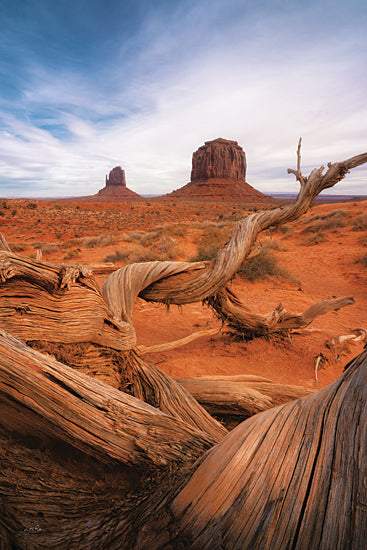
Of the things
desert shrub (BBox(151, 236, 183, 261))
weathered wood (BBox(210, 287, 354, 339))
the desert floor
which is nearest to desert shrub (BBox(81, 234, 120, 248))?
the desert floor

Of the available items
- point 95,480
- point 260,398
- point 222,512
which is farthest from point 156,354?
point 222,512

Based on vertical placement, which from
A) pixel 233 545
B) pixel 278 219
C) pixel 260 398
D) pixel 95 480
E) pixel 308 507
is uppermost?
pixel 278 219

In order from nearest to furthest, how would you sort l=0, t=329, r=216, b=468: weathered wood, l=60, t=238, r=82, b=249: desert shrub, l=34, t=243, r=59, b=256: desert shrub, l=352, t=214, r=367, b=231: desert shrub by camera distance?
l=0, t=329, r=216, b=468: weathered wood
l=34, t=243, r=59, b=256: desert shrub
l=60, t=238, r=82, b=249: desert shrub
l=352, t=214, r=367, b=231: desert shrub

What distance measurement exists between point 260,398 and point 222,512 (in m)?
1.75

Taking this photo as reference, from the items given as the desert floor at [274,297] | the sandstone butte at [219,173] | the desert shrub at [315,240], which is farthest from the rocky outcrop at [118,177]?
the desert shrub at [315,240]

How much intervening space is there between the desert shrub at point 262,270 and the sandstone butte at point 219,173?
210 ft

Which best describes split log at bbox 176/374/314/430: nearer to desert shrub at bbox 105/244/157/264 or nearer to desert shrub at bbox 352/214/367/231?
desert shrub at bbox 105/244/157/264

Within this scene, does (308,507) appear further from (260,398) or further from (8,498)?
(260,398)

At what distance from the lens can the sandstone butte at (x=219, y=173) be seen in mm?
74125

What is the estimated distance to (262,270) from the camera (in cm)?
955

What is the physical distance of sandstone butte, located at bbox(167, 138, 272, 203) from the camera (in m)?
74.1

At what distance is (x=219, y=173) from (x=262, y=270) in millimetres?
77484

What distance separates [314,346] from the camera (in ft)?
17.0

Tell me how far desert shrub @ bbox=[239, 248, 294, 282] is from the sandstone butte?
6415 centimetres
